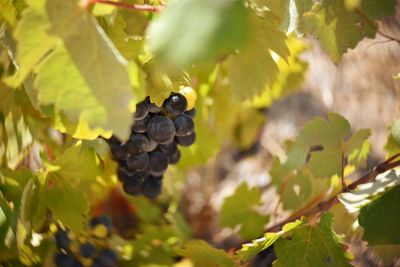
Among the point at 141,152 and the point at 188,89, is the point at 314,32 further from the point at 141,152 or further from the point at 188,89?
the point at 141,152

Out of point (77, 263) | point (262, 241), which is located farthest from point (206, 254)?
point (77, 263)

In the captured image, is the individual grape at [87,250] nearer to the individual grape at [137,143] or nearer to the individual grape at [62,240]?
the individual grape at [62,240]

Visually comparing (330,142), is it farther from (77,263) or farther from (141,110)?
(77,263)

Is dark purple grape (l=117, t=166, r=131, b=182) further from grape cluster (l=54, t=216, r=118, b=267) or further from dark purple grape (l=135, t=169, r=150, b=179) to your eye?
grape cluster (l=54, t=216, r=118, b=267)

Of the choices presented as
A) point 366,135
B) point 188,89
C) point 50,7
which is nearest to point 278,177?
point 366,135

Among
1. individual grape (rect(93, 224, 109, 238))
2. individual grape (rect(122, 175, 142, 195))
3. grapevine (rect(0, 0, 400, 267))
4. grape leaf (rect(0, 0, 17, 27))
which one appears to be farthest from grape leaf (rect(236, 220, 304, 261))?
grape leaf (rect(0, 0, 17, 27))

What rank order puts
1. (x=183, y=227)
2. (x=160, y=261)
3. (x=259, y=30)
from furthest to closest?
(x=183, y=227)
(x=160, y=261)
(x=259, y=30)

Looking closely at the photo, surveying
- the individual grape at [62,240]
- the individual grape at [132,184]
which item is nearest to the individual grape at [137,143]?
the individual grape at [132,184]
